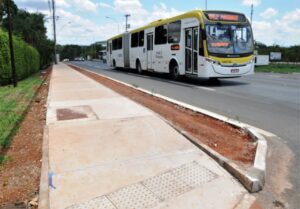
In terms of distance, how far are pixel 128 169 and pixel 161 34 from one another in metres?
15.7

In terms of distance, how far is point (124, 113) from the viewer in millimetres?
8195

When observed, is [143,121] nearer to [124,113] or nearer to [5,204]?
[124,113]

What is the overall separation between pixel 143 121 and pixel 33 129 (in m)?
2.33

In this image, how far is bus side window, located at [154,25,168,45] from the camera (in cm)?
1895

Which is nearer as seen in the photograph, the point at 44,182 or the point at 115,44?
the point at 44,182

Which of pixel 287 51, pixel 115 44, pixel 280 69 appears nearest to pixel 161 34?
pixel 115 44

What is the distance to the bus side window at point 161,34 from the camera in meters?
18.9

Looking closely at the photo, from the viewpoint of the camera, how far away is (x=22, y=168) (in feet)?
16.2

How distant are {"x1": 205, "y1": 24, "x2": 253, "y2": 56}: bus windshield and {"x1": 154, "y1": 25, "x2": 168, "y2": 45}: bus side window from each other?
14.5ft

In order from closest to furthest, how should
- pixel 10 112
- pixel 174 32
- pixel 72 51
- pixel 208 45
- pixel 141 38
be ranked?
pixel 10 112 → pixel 208 45 → pixel 174 32 → pixel 141 38 → pixel 72 51

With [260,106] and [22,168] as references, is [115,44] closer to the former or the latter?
[260,106]

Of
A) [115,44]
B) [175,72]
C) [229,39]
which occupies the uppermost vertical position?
[115,44]

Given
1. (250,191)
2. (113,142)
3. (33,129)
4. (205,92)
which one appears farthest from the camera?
(205,92)

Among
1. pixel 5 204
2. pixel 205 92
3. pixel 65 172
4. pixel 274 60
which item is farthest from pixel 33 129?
pixel 274 60
